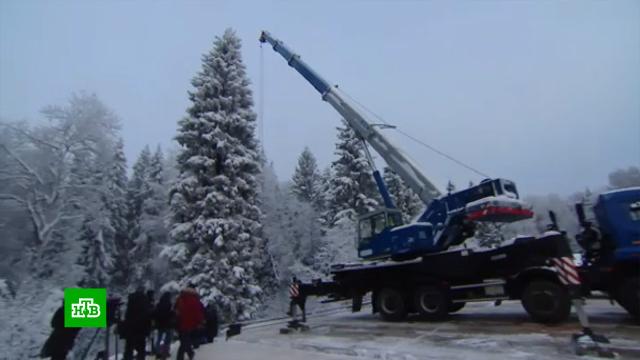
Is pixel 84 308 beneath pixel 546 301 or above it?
above

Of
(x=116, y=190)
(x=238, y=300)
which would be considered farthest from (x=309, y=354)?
(x=116, y=190)

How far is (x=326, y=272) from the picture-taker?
33.5 metres

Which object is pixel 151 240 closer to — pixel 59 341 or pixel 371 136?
pixel 371 136

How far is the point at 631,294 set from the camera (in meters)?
11.2

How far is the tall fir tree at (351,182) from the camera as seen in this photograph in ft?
112

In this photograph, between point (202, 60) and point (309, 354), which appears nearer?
point (309, 354)

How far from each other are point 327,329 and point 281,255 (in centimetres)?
2052

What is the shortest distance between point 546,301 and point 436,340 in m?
3.30

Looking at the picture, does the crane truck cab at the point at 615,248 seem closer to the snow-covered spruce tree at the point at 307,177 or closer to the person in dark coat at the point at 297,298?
the person in dark coat at the point at 297,298

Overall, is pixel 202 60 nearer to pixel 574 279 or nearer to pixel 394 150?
pixel 394 150

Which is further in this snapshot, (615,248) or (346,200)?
(346,200)

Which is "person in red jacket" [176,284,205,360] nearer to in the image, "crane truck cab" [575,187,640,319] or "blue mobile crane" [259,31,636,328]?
"blue mobile crane" [259,31,636,328]

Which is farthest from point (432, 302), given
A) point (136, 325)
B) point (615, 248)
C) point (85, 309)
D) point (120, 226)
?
point (120, 226)

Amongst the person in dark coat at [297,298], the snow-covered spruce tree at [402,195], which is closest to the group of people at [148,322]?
the person in dark coat at [297,298]
